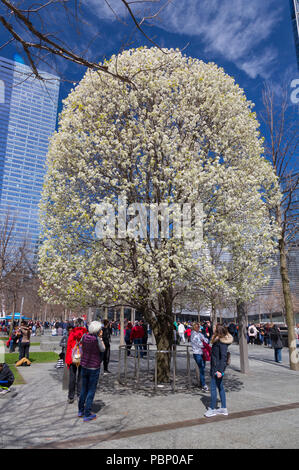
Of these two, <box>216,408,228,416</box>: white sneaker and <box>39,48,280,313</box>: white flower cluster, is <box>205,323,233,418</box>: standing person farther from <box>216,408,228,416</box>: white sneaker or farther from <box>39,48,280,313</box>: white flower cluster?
<box>39,48,280,313</box>: white flower cluster

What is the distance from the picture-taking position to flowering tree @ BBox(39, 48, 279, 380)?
8.05m

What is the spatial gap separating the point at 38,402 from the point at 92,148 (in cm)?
671

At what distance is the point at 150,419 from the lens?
593 cm

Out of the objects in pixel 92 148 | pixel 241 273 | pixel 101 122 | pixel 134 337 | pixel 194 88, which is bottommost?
pixel 134 337

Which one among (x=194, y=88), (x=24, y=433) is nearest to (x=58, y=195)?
(x=194, y=88)

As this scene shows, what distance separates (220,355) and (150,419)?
189 centimetres

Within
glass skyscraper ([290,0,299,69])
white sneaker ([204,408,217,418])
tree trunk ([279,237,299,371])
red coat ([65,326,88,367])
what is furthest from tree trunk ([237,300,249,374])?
glass skyscraper ([290,0,299,69])

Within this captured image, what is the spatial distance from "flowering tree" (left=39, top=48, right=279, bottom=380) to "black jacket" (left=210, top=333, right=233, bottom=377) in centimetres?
152

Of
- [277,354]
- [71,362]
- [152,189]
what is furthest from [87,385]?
[277,354]

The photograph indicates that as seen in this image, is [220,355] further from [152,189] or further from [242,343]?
[242,343]

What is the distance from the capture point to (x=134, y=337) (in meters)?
13.3

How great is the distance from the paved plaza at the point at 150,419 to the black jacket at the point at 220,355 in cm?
89

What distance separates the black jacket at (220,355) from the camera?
21.3ft

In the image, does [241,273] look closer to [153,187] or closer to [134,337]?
[153,187]
